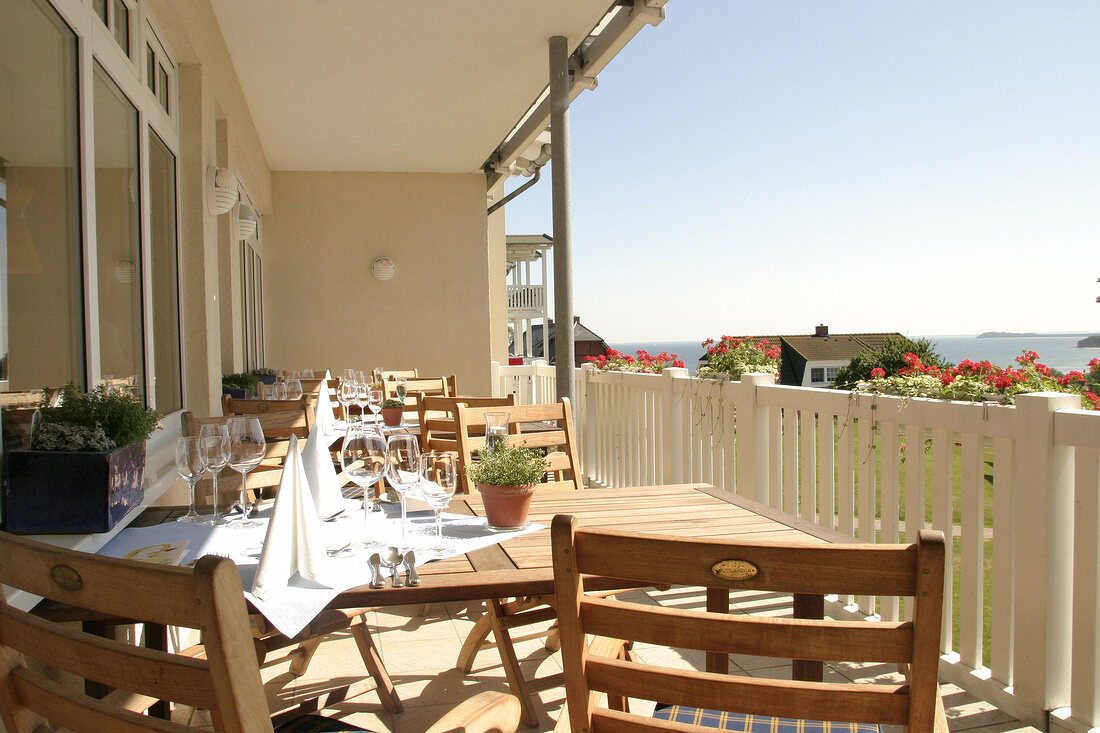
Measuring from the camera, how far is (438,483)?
157 centimetres

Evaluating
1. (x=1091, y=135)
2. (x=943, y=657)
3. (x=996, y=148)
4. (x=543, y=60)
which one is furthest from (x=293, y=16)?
(x=1091, y=135)

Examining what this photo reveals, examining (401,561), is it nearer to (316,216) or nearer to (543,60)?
(543,60)

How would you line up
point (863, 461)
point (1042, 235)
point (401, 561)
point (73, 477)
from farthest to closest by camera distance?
point (1042, 235)
point (863, 461)
point (73, 477)
point (401, 561)

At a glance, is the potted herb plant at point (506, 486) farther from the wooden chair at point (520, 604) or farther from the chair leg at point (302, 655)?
the chair leg at point (302, 655)

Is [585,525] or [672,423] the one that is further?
[672,423]

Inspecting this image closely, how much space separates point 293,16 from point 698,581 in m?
4.82

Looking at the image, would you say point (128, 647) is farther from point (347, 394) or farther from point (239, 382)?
point (239, 382)

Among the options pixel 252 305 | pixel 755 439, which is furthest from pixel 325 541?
pixel 252 305

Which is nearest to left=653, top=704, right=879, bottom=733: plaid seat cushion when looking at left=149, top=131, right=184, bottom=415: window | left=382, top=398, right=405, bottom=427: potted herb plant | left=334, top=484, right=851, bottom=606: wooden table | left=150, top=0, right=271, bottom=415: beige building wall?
left=334, top=484, right=851, bottom=606: wooden table

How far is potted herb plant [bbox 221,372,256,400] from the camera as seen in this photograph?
465 centimetres

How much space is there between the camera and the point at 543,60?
564 centimetres

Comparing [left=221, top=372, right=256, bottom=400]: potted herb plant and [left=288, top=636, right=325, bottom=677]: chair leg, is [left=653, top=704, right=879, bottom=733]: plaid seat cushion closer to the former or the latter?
[left=288, top=636, right=325, bottom=677]: chair leg

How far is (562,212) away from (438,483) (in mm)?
3750

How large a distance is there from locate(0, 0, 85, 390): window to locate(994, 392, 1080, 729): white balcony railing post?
105 inches
